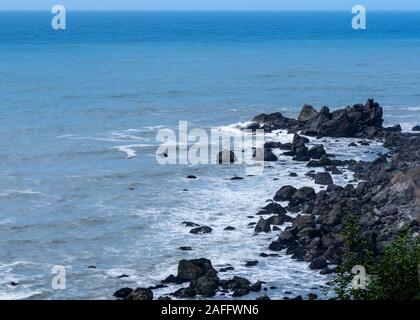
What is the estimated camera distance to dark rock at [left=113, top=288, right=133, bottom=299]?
3731cm

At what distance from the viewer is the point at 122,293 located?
37.5m

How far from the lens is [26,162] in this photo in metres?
67.2

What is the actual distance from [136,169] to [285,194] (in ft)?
52.0

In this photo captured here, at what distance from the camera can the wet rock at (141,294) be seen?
119 ft

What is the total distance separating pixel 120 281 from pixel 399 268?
1714 cm

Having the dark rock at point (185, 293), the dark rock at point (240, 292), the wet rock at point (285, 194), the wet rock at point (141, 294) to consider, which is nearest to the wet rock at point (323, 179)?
the wet rock at point (285, 194)

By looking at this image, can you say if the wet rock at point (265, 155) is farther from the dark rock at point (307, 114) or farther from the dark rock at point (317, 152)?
the dark rock at point (307, 114)

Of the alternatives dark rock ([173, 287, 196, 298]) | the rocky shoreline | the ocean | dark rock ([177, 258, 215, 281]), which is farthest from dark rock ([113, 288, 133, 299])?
dark rock ([177, 258, 215, 281])

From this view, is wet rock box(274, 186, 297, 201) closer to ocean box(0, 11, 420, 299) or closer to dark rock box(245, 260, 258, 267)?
ocean box(0, 11, 420, 299)

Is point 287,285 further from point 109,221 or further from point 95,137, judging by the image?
point 95,137

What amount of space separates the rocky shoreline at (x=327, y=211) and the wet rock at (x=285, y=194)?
0.21 feet

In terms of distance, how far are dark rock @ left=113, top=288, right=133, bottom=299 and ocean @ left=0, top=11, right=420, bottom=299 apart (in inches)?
26.4

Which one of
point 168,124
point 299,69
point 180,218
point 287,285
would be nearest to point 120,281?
point 287,285

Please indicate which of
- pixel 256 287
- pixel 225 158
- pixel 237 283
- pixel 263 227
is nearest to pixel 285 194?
pixel 263 227
